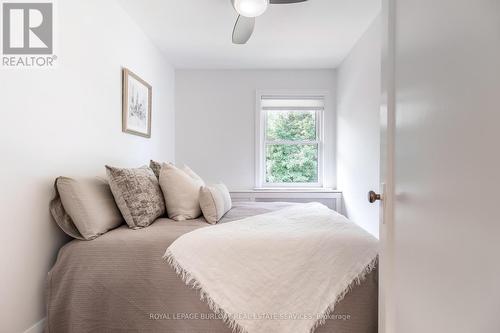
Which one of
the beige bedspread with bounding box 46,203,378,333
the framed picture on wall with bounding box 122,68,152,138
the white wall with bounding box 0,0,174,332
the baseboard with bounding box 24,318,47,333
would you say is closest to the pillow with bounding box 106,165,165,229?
the beige bedspread with bounding box 46,203,378,333

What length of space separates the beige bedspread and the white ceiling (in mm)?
2051

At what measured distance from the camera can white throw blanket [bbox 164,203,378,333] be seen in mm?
1470

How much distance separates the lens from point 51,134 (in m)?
1.76

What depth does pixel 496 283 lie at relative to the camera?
1.82 ft

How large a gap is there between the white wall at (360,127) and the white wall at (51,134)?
229cm

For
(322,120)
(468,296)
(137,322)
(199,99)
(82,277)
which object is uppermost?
(199,99)

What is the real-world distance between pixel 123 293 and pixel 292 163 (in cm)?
318

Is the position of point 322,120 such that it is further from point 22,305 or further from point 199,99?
point 22,305

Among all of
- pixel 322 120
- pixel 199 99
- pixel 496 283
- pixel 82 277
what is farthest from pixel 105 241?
pixel 322 120

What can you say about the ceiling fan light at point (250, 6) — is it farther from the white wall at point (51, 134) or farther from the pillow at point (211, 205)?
the pillow at point (211, 205)

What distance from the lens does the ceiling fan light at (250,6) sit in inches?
79.6

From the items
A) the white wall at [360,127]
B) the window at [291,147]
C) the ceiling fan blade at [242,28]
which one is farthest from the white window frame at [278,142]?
the ceiling fan blade at [242,28]

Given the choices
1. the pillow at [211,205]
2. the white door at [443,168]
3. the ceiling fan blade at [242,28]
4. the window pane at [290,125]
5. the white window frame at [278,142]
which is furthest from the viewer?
the window pane at [290,125]

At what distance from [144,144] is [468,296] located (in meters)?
3.07
